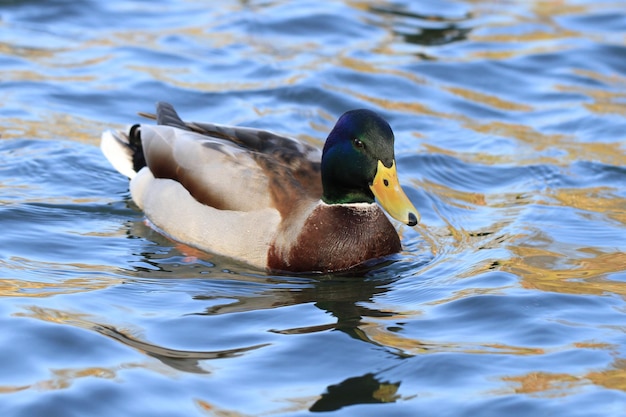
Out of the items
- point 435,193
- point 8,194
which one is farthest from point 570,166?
point 8,194

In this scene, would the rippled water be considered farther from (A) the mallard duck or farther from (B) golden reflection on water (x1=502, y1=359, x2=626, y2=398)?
(A) the mallard duck

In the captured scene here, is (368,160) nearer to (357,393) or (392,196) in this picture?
(392,196)

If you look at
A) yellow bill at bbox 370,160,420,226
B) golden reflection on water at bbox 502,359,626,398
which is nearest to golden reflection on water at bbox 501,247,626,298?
yellow bill at bbox 370,160,420,226

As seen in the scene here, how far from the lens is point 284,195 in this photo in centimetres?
708

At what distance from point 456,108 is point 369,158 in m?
3.98

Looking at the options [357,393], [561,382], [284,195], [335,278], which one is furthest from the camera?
[284,195]

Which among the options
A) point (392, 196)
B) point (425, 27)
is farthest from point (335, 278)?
point (425, 27)

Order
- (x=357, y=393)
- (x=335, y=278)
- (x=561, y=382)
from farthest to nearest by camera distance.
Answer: (x=335, y=278) → (x=561, y=382) → (x=357, y=393)

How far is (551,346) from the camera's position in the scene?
5.67 meters

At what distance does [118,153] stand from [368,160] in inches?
93.2

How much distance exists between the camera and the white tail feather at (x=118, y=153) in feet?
27.3

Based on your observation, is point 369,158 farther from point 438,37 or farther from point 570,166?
point 438,37

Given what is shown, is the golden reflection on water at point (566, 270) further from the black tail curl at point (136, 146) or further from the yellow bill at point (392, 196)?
the black tail curl at point (136, 146)

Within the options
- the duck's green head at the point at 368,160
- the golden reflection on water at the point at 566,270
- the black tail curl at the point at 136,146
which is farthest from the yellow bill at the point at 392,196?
the black tail curl at the point at 136,146
